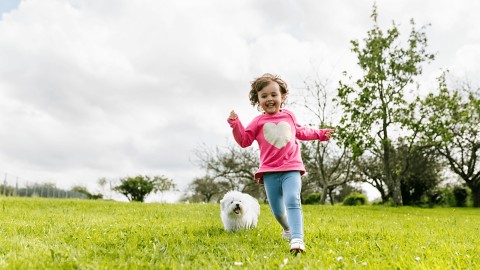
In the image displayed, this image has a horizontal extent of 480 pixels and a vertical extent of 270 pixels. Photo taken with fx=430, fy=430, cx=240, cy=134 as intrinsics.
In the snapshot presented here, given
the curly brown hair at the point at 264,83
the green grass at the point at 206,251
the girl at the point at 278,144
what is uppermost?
the curly brown hair at the point at 264,83

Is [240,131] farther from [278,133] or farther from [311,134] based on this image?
[311,134]

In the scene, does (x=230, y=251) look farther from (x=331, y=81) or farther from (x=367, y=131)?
(x=331, y=81)

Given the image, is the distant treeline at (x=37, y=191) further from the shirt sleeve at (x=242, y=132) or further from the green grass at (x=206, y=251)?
the shirt sleeve at (x=242, y=132)

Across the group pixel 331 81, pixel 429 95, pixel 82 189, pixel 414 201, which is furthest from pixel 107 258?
pixel 82 189

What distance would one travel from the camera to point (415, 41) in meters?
24.5

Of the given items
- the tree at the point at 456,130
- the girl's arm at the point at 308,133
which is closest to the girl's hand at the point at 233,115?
the girl's arm at the point at 308,133

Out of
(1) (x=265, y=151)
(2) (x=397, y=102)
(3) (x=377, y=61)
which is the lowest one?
(1) (x=265, y=151)

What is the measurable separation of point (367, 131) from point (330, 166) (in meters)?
11.7

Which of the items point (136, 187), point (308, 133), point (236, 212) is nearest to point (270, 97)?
point (308, 133)

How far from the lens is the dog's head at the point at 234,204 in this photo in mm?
6422

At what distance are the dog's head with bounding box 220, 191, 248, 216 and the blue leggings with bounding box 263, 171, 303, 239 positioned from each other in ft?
3.73

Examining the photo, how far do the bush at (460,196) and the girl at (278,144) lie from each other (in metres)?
32.8

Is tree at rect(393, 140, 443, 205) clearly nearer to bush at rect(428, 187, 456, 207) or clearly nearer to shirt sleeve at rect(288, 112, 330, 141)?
bush at rect(428, 187, 456, 207)

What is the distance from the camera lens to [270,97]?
519 centimetres
